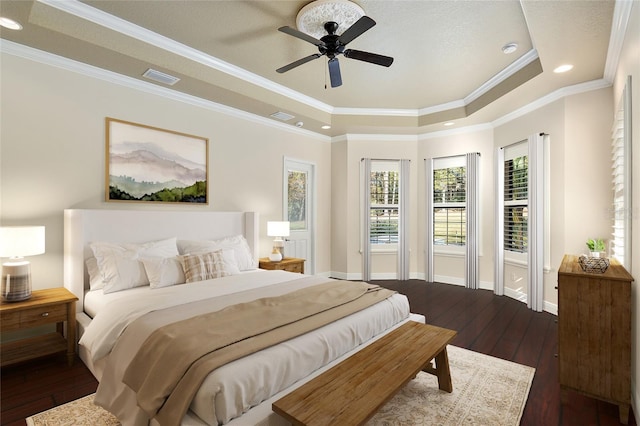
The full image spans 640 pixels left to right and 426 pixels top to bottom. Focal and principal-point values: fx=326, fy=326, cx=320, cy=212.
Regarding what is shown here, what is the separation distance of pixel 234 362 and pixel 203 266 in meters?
1.82

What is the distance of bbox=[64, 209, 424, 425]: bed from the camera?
1578 millimetres

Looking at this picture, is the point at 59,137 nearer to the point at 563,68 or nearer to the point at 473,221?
the point at 563,68

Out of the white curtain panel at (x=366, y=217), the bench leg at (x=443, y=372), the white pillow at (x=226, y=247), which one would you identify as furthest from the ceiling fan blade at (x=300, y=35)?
the white curtain panel at (x=366, y=217)

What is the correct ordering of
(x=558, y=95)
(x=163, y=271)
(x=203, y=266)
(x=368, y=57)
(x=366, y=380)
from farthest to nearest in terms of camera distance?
(x=558, y=95) < (x=203, y=266) < (x=163, y=271) < (x=368, y=57) < (x=366, y=380)

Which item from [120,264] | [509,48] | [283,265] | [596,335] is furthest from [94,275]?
[509,48]

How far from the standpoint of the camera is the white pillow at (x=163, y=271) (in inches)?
119

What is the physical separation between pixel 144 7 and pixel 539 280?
5.22 meters

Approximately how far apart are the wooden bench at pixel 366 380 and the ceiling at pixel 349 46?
8.54 feet

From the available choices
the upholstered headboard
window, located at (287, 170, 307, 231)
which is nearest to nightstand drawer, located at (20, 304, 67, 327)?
the upholstered headboard

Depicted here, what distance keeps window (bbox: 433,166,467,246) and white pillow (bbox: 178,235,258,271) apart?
3590 millimetres

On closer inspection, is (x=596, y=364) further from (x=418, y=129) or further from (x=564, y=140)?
(x=418, y=129)

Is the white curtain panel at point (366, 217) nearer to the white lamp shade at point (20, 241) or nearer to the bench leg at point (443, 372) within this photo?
the bench leg at point (443, 372)

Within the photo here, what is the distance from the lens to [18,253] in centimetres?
253

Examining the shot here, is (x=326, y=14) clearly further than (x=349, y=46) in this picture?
No
